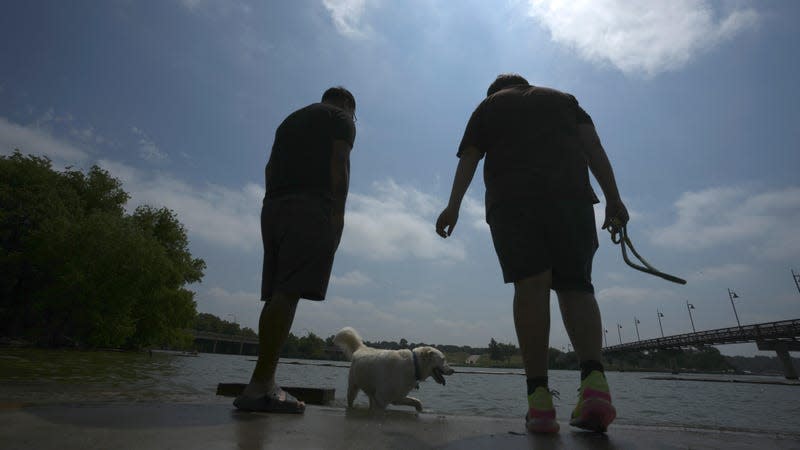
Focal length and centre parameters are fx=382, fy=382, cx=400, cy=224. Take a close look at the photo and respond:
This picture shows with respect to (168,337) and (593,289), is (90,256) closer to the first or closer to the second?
(168,337)

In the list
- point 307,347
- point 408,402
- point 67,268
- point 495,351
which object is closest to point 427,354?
point 408,402

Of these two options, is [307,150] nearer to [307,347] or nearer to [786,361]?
[786,361]

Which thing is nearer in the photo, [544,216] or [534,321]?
[534,321]

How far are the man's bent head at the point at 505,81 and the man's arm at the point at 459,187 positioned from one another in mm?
752

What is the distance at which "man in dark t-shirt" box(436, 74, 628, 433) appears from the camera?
245 cm

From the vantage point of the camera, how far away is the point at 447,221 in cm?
321

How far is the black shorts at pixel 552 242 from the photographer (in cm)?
262

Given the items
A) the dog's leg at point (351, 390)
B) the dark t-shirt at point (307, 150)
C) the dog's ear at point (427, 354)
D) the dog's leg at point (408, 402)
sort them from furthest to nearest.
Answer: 1. the dog's ear at point (427, 354)
2. the dog's leg at point (351, 390)
3. the dog's leg at point (408, 402)
4. the dark t-shirt at point (307, 150)

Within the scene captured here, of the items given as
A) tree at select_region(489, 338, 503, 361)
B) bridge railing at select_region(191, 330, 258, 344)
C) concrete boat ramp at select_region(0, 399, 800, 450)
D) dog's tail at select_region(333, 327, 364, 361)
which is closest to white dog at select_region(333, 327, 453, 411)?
dog's tail at select_region(333, 327, 364, 361)

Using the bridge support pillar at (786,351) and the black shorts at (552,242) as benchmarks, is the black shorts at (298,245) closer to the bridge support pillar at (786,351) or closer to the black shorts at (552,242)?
the black shorts at (552,242)

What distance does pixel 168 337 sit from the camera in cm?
3138

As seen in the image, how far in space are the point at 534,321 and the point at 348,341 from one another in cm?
357

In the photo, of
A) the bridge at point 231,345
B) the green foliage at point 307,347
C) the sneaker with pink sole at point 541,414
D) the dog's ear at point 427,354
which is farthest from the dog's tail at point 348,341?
the bridge at point 231,345

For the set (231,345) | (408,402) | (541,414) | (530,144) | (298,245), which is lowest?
(408,402)
